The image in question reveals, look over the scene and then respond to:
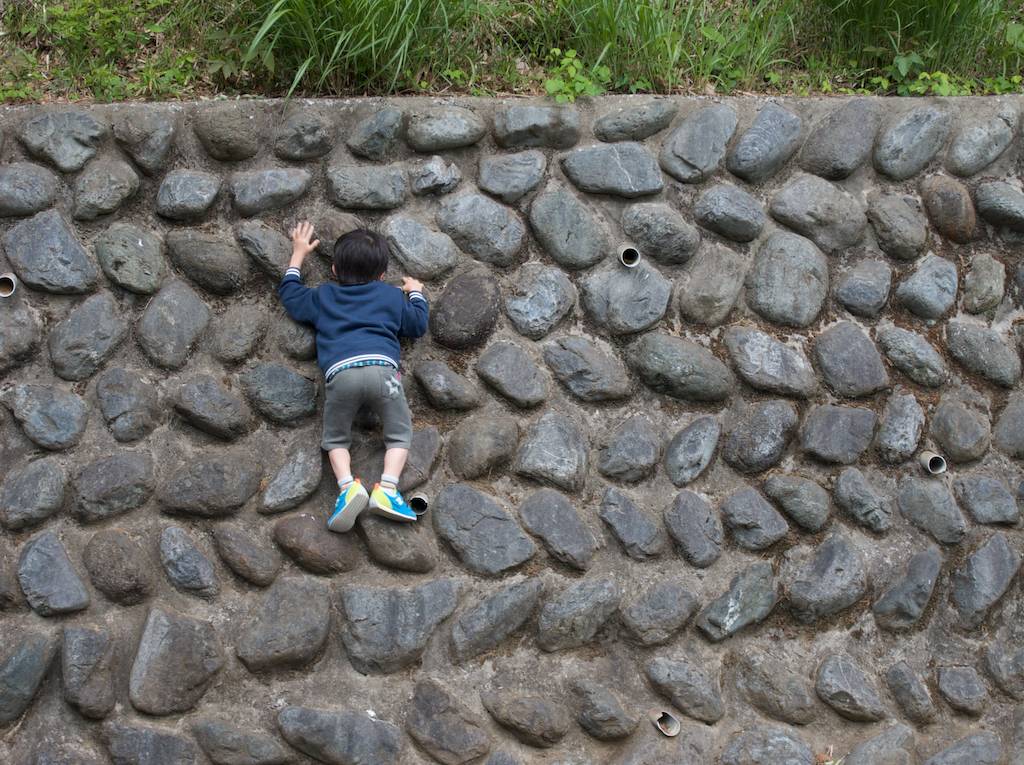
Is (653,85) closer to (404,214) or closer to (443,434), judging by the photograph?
(404,214)

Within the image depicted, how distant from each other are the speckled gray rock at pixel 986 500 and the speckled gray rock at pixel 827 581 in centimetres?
46

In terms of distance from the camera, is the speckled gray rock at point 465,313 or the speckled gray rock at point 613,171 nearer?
the speckled gray rock at point 465,313

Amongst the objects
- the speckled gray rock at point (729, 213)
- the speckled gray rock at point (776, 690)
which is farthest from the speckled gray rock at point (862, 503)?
the speckled gray rock at point (729, 213)

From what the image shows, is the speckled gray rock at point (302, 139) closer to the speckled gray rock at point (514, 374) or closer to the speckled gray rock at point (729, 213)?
the speckled gray rock at point (514, 374)

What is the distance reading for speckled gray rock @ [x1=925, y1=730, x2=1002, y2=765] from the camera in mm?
3586

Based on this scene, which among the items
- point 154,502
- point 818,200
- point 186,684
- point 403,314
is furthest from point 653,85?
point 186,684

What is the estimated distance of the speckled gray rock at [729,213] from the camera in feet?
13.1

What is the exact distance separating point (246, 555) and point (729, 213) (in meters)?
2.05

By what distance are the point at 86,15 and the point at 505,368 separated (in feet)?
7.26

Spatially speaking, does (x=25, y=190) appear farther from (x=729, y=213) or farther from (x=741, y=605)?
(x=741, y=605)

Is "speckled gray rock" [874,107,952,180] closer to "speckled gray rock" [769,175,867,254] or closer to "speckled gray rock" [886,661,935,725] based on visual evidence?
"speckled gray rock" [769,175,867,254]

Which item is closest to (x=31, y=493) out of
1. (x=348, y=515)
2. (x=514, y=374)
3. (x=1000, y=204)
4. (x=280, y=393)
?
(x=280, y=393)

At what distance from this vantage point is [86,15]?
4.32 meters

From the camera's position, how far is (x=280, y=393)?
3.66 metres
